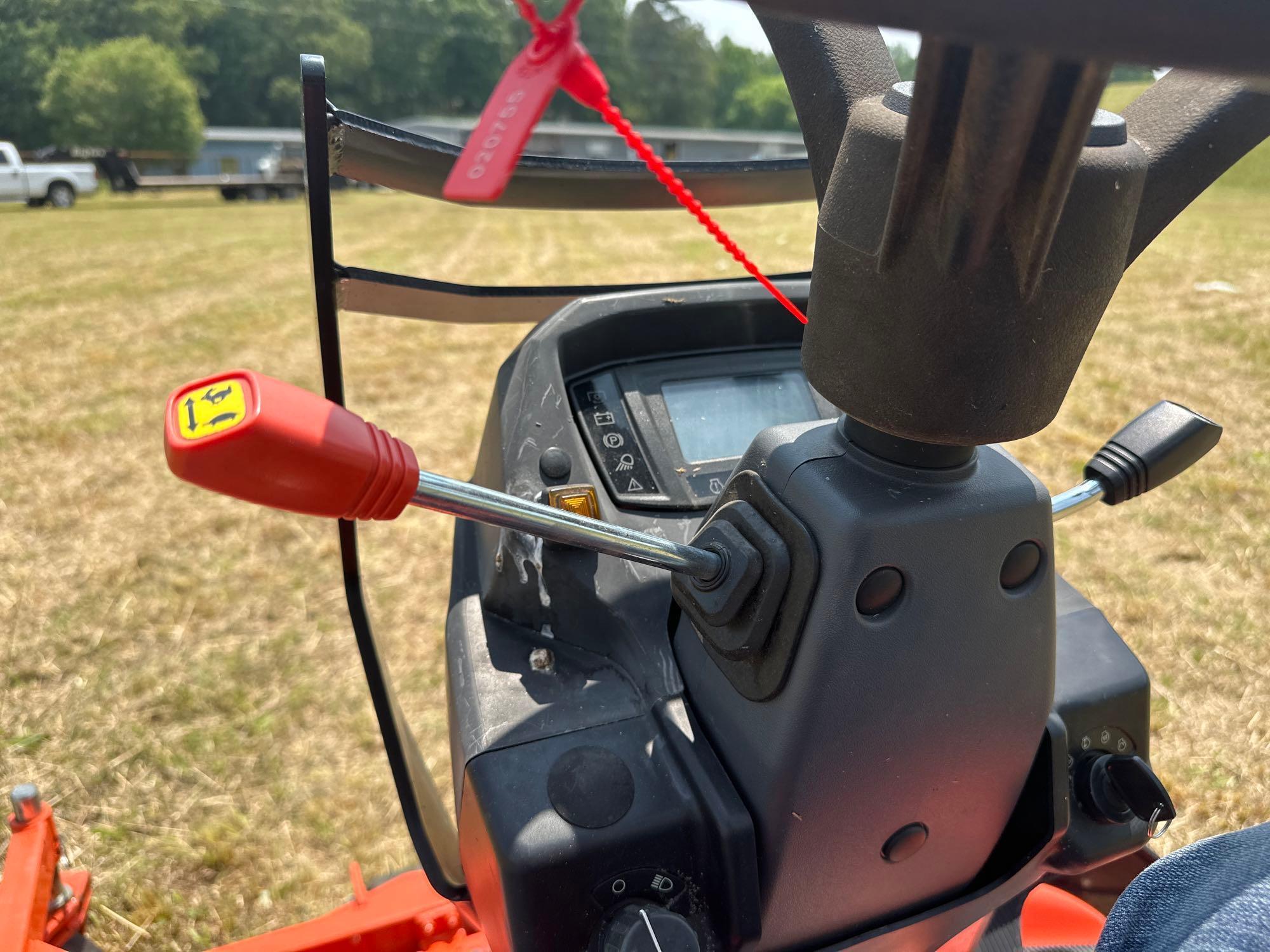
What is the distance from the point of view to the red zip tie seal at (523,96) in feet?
1.39

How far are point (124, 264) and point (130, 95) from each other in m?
6.32

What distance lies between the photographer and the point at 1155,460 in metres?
0.93

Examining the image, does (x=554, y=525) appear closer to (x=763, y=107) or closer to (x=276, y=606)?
(x=763, y=107)

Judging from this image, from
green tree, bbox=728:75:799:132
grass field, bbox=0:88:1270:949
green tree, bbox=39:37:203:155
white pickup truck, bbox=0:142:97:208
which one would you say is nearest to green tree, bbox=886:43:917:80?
green tree, bbox=728:75:799:132

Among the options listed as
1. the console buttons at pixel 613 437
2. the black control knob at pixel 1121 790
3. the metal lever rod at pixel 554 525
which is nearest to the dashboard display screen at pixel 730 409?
the console buttons at pixel 613 437

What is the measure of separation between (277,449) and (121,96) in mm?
3090

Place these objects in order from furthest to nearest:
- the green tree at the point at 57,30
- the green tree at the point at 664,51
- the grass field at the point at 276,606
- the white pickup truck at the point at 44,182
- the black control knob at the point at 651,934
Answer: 1. the white pickup truck at the point at 44,182
2. the grass field at the point at 276,606
3. the green tree at the point at 57,30
4. the black control knob at the point at 651,934
5. the green tree at the point at 664,51

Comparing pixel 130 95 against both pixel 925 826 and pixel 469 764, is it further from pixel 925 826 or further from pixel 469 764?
pixel 925 826

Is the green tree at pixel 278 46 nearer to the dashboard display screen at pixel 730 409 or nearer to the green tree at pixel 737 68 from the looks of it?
the green tree at pixel 737 68

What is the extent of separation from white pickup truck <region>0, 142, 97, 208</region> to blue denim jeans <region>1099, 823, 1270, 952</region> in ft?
59.0

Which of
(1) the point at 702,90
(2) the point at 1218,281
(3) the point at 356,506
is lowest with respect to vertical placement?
(2) the point at 1218,281

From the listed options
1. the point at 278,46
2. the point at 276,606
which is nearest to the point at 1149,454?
the point at 278,46

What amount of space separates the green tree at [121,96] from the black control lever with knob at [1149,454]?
64.0 inches

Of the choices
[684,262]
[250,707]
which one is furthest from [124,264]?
[250,707]
